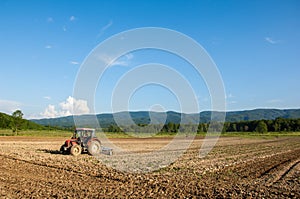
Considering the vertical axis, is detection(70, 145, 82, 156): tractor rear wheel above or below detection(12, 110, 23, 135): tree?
below

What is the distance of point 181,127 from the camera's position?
396 ft

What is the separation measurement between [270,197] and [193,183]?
314cm

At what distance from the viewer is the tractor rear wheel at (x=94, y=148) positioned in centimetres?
2256

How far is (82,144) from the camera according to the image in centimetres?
2306

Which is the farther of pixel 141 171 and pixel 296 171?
pixel 296 171

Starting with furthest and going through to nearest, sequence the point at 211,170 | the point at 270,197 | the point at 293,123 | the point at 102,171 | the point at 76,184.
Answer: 1. the point at 293,123
2. the point at 211,170
3. the point at 102,171
4. the point at 76,184
5. the point at 270,197

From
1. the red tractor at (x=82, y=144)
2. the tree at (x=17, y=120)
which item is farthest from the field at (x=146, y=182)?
the tree at (x=17, y=120)

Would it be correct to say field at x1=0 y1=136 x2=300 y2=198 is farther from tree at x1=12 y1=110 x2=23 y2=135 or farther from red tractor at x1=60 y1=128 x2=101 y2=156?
tree at x1=12 y1=110 x2=23 y2=135

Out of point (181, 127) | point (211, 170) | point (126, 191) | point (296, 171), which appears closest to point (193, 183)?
point (126, 191)

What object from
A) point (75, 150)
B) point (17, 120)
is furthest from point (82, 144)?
point (17, 120)

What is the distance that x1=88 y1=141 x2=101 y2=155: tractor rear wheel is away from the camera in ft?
74.0

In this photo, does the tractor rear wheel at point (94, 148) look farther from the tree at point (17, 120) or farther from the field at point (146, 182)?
the tree at point (17, 120)

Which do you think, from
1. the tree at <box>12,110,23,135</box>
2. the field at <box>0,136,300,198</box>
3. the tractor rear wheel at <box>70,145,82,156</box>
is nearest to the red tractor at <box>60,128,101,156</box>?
the tractor rear wheel at <box>70,145,82,156</box>

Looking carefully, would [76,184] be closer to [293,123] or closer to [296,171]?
[296,171]
